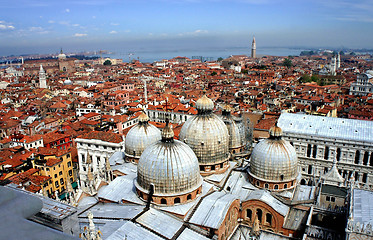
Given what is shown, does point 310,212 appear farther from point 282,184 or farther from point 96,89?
point 96,89

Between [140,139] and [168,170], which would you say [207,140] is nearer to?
[168,170]

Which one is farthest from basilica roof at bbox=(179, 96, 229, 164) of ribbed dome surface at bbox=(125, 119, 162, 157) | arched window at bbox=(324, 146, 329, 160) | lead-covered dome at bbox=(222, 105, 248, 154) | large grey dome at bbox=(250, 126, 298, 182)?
arched window at bbox=(324, 146, 329, 160)

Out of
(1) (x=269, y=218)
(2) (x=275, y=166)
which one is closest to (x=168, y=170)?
(1) (x=269, y=218)

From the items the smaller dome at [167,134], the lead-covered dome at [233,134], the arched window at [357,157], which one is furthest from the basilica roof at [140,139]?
the arched window at [357,157]

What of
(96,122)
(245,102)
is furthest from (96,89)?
(245,102)

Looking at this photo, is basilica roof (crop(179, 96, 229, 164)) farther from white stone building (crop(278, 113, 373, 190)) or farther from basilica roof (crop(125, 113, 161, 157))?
white stone building (crop(278, 113, 373, 190))

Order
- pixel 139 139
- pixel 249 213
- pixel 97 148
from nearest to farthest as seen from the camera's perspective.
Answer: pixel 249 213 < pixel 139 139 < pixel 97 148
